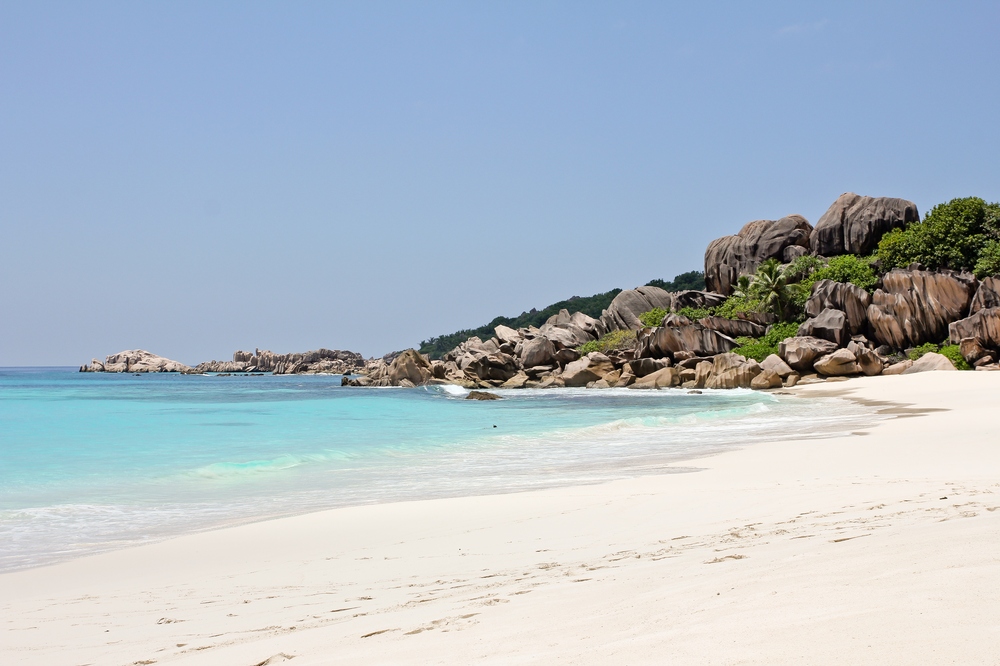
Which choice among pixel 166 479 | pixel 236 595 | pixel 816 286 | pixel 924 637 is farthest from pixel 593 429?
pixel 816 286

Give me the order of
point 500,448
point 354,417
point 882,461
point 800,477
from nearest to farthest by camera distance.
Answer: point 800,477
point 882,461
point 500,448
point 354,417

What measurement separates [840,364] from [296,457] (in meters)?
30.6

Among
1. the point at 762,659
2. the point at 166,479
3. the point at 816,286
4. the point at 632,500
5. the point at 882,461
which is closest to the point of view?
the point at 762,659

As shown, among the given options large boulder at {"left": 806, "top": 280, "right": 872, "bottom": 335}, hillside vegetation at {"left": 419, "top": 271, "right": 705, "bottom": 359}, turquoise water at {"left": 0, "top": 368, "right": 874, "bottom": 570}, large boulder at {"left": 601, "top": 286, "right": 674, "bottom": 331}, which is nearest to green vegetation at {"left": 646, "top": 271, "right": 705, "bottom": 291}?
hillside vegetation at {"left": 419, "top": 271, "right": 705, "bottom": 359}

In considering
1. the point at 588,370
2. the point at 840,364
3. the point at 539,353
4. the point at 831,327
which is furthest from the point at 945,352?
the point at 539,353

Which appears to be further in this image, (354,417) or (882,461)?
(354,417)

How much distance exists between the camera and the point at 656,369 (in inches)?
1775

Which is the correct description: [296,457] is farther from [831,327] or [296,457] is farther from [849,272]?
[849,272]

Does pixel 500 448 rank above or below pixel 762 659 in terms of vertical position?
below

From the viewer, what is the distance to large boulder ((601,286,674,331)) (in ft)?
193

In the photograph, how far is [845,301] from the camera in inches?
1594

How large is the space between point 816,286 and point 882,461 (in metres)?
36.8

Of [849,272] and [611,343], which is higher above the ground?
[849,272]

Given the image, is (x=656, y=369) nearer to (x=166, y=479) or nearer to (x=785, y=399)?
(x=785, y=399)
